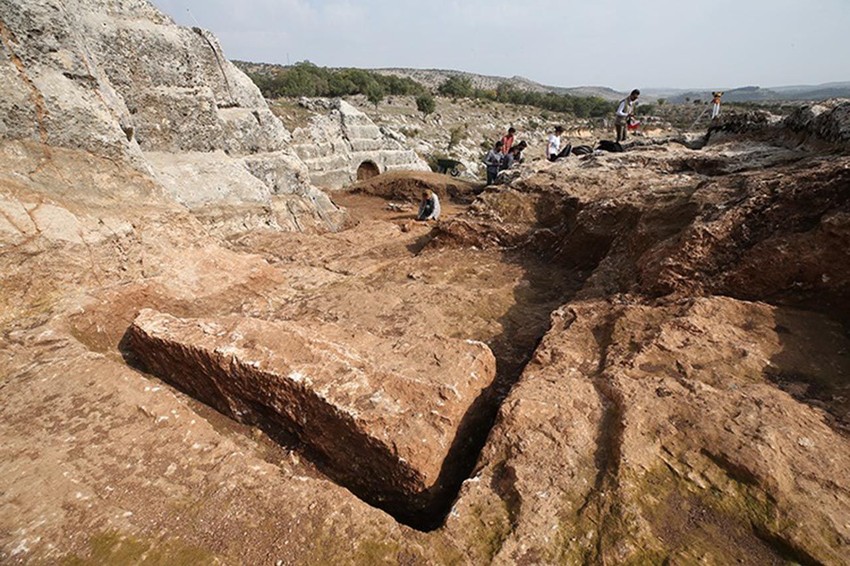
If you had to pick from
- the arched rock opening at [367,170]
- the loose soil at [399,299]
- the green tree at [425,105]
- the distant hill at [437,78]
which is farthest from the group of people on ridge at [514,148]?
the distant hill at [437,78]

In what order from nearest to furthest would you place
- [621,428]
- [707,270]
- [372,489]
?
[621,428]
[372,489]
[707,270]

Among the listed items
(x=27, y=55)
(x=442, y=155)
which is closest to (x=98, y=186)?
(x=27, y=55)

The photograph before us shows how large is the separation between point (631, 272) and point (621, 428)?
2611 millimetres

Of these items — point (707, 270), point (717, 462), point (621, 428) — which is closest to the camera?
point (717, 462)

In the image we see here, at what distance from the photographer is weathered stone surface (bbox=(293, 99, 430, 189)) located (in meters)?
17.0

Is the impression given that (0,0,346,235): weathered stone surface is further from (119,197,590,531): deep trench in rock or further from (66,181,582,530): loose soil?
(119,197,590,531): deep trench in rock

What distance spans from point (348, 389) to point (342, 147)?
16.8m

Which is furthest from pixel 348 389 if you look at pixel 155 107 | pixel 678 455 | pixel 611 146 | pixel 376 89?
pixel 376 89

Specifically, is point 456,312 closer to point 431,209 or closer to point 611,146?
point 431,209

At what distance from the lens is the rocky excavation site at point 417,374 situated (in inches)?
82.4

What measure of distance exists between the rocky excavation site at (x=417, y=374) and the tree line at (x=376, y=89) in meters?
36.7

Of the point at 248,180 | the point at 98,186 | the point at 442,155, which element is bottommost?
the point at 442,155

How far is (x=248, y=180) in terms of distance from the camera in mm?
8547

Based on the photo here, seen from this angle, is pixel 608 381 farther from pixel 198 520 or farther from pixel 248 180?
pixel 248 180
